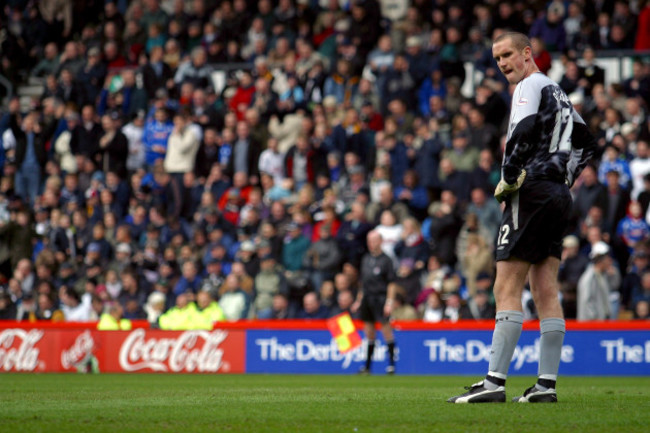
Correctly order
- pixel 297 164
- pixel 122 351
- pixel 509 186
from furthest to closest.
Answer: pixel 297 164, pixel 122 351, pixel 509 186

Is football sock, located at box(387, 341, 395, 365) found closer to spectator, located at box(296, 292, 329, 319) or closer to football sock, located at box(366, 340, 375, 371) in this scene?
football sock, located at box(366, 340, 375, 371)

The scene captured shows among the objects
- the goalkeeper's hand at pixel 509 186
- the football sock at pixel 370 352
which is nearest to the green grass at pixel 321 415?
the goalkeeper's hand at pixel 509 186

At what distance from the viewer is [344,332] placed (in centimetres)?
Result: 1678

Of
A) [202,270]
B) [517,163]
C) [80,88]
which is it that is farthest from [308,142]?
[517,163]

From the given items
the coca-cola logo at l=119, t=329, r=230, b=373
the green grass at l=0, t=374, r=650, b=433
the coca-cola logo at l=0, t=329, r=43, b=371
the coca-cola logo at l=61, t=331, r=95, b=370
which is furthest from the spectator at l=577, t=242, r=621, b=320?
the coca-cola logo at l=0, t=329, r=43, b=371

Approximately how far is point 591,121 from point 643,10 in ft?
11.1

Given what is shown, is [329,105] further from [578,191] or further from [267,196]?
[578,191]

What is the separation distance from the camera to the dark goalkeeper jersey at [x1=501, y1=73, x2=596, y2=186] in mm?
7321

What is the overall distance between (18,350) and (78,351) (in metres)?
1.02

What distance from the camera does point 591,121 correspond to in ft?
62.0

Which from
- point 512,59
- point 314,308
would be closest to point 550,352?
point 512,59

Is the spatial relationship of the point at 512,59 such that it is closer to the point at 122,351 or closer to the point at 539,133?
the point at 539,133

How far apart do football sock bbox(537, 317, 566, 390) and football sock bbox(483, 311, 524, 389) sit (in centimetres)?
18

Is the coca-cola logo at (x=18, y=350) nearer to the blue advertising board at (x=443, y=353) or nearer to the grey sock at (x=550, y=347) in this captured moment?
the blue advertising board at (x=443, y=353)
